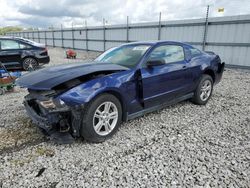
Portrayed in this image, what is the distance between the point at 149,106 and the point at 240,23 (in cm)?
746

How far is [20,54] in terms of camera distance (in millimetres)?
8594

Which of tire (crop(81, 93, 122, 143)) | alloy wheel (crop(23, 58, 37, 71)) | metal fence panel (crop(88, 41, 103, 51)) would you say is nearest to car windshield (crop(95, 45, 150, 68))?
tire (crop(81, 93, 122, 143))

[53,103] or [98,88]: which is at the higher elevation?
[98,88]

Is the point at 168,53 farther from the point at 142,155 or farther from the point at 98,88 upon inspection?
the point at 142,155

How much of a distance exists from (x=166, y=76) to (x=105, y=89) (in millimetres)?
1356

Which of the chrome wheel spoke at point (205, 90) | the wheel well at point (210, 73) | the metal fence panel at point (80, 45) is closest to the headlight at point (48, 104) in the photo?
the chrome wheel spoke at point (205, 90)

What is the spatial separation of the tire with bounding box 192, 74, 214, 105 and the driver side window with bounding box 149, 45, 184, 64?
826 millimetres

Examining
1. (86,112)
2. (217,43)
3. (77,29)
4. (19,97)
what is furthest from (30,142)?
(77,29)

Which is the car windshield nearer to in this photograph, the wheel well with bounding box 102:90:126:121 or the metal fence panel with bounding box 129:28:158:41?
the wheel well with bounding box 102:90:126:121

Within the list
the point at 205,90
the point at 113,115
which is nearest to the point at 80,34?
the point at 205,90

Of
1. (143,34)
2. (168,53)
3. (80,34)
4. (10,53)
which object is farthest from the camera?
(80,34)

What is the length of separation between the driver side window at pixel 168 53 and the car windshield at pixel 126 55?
0.62 ft

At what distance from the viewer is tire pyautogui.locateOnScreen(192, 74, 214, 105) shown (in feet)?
14.5

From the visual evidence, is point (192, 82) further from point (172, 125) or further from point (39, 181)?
point (39, 181)
